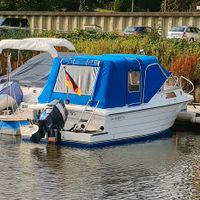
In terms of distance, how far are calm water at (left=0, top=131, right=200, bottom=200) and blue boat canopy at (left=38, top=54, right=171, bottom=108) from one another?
1.58 metres

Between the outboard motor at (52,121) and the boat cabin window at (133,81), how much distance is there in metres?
2.62

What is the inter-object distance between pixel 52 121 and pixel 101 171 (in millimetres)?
3300

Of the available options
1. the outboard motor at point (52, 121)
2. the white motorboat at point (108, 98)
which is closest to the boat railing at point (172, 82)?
the white motorboat at point (108, 98)

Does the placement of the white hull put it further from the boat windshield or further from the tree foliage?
the tree foliage

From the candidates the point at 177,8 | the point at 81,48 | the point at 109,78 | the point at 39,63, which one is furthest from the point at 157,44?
the point at 177,8

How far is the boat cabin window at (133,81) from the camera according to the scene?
24.8m

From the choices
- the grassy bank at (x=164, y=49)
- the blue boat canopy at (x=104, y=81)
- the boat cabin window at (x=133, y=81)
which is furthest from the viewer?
the grassy bank at (x=164, y=49)

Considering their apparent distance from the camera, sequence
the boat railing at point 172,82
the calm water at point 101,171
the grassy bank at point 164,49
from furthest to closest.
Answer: the grassy bank at point 164,49, the boat railing at point 172,82, the calm water at point 101,171

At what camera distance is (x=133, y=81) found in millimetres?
25031

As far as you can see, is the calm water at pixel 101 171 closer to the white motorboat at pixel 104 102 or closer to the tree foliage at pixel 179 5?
the white motorboat at pixel 104 102

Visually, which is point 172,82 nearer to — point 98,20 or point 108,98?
point 108,98

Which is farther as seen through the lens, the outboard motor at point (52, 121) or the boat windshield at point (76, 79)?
the boat windshield at point (76, 79)

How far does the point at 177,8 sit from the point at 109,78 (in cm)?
6231

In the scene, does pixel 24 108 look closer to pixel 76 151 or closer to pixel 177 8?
pixel 76 151
